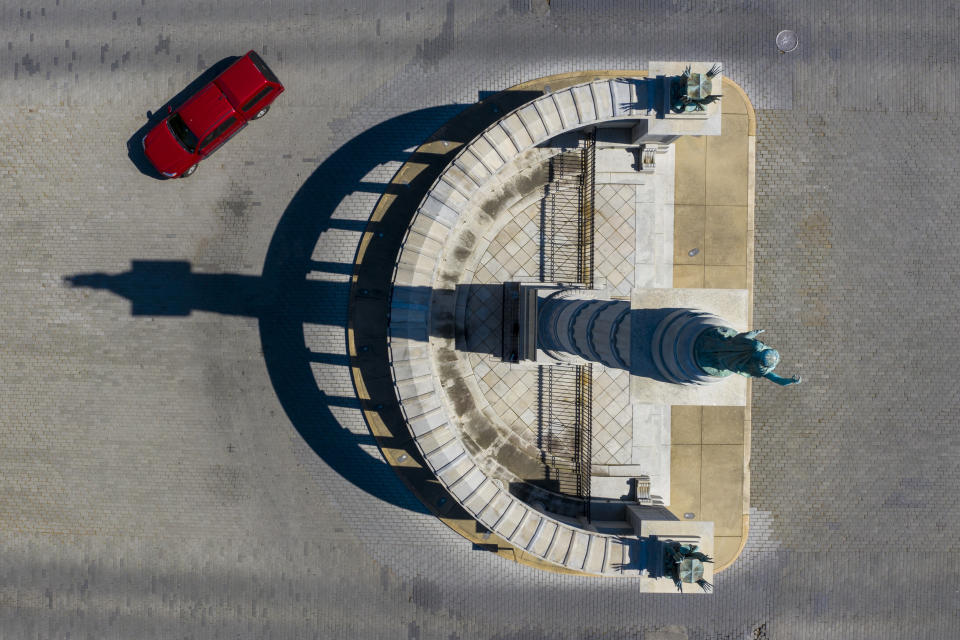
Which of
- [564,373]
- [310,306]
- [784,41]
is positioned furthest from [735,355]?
[784,41]

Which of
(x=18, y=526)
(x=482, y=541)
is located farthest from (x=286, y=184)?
(x=18, y=526)

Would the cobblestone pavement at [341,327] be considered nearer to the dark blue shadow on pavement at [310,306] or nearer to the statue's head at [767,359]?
the dark blue shadow on pavement at [310,306]

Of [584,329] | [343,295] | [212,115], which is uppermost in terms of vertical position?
[212,115]

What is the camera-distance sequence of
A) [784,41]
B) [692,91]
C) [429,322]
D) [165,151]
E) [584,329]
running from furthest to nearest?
[784,41]
[165,151]
[429,322]
[692,91]
[584,329]

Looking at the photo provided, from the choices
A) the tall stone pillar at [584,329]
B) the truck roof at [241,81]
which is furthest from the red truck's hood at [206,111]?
the tall stone pillar at [584,329]

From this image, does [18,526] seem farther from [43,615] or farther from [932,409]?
[932,409]

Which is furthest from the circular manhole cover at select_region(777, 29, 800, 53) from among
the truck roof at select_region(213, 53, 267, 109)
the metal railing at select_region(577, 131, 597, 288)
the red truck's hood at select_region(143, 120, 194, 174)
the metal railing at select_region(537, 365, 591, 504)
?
the red truck's hood at select_region(143, 120, 194, 174)

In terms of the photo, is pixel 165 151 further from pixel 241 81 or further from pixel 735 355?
pixel 735 355
